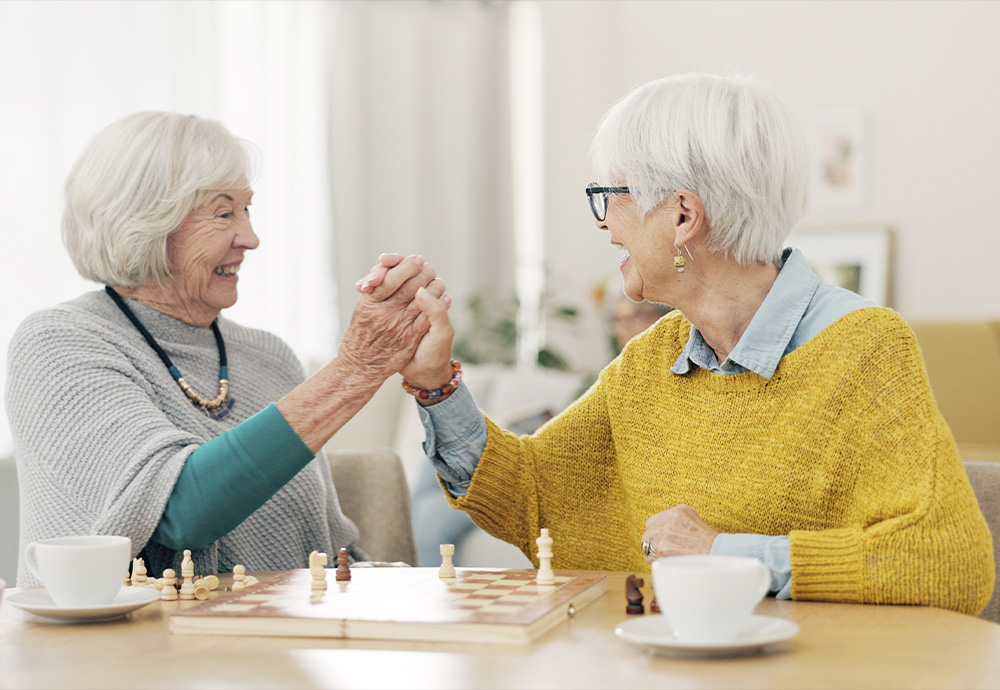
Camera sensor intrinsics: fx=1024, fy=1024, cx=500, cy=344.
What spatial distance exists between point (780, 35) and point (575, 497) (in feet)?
13.2

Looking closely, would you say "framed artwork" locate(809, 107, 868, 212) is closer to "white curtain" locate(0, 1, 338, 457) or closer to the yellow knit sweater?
"white curtain" locate(0, 1, 338, 457)

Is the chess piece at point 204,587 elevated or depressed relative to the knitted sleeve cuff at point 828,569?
depressed

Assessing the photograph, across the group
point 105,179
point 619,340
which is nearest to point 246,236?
point 105,179

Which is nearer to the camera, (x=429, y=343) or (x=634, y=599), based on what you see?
(x=634, y=599)

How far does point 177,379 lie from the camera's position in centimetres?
168

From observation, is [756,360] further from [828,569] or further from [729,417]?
[828,569]

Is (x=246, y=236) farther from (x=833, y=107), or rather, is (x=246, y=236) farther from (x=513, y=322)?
(x=833, y=107)

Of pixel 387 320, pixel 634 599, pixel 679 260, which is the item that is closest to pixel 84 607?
pixel 634 599

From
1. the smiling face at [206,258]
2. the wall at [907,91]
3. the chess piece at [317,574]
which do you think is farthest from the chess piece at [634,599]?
the wall at [907,91]

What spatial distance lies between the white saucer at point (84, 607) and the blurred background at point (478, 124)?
271cm

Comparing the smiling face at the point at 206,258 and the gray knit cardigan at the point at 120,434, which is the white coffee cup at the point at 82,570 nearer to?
the gray knit cardigan at the point at 120,434

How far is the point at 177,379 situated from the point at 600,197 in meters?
0.75

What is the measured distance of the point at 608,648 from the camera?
0.90m

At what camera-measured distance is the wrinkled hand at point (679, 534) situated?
1237mm
